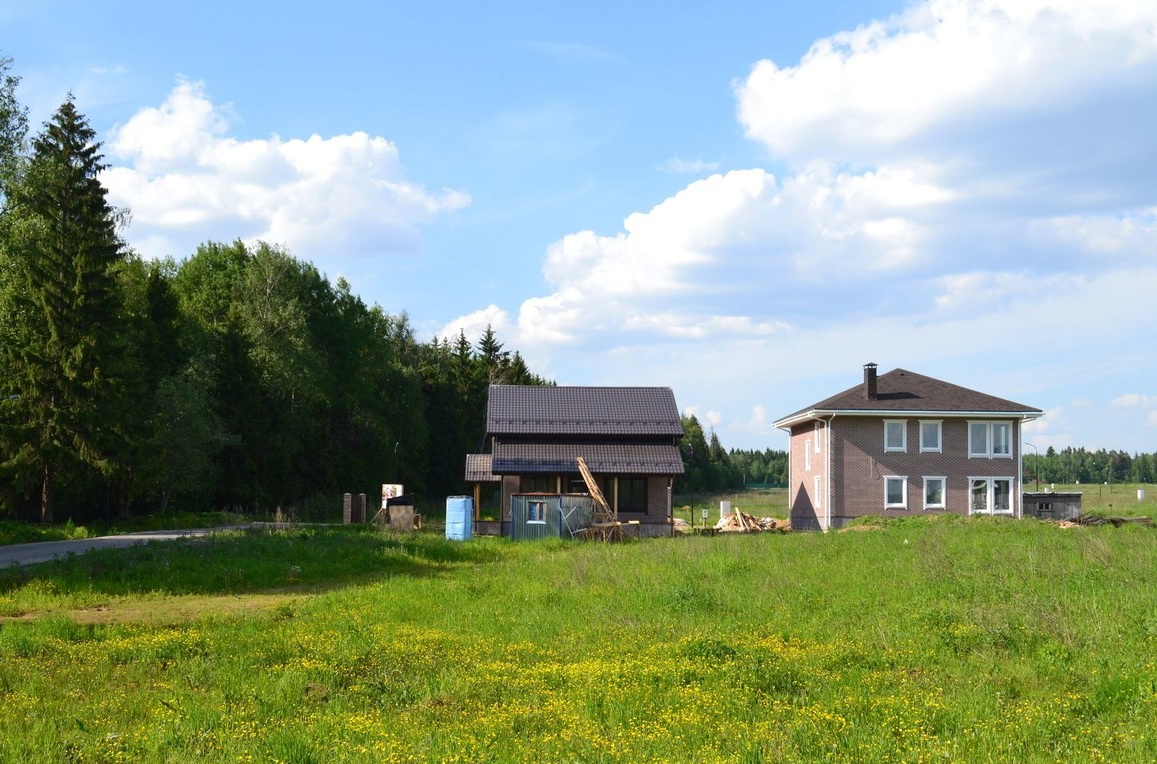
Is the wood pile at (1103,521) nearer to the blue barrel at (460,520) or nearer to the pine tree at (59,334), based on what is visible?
the blue barrel at (460,520)

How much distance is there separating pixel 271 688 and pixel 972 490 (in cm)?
3910

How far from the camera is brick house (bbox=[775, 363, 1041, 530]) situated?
43.3 m

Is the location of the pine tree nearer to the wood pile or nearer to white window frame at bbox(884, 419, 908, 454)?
white window frame at bbox(884, 419, 908, 454)

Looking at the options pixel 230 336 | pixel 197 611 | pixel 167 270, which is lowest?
pixel 197 611

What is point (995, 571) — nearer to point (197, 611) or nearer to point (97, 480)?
point (197, 611)

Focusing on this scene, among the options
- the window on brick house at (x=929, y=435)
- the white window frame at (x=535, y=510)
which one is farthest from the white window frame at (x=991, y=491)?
the white window frame at (x=535, y=510)

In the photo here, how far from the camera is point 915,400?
44.0 meters

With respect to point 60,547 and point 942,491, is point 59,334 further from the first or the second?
point 942,491

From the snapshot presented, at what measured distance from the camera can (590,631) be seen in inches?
541

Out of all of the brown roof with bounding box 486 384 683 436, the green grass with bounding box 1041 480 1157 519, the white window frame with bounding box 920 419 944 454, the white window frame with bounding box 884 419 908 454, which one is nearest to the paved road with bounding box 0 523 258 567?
the brown roof with bounding box 486 384 683 436

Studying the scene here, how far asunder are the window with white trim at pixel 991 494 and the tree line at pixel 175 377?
33.8 m

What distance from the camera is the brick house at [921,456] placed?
4331 centimetres

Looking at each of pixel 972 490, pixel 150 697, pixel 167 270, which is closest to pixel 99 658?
pixel 150 697

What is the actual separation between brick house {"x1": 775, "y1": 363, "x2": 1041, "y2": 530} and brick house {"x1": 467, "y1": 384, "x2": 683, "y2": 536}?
7.22 m
